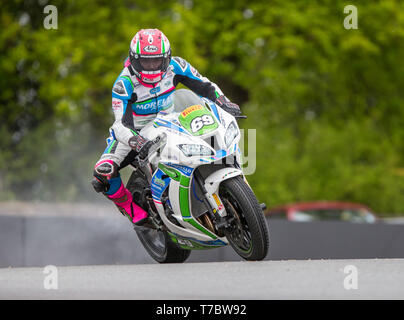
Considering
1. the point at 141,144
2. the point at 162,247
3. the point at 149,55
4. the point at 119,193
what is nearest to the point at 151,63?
the point at 149,55

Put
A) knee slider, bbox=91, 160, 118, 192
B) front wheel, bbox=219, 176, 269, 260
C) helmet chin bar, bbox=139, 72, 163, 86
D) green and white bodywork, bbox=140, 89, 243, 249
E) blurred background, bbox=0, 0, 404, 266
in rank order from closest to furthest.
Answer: front wheel, bbox=219, 176, 269, 260 → green and white bodywork, bbox=140, 89, 243, 249 → helmet chin bar, bbox=139, 72, 163, 86 → knee slider, bbox=91, 160, 118, 192 → blurred background, bbox=0, 0, 404, 266

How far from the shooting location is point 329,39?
20.7 meters

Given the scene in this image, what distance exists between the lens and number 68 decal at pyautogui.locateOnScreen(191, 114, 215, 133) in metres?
6.75

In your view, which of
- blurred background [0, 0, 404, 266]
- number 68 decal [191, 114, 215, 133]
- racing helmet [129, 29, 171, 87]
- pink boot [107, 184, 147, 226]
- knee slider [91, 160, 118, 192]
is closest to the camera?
number 68 decal [191, 114, 215, 133]

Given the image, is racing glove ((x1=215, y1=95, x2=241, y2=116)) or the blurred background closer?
racing glove ((x1=215, y1=95, x2=241, y2=116))

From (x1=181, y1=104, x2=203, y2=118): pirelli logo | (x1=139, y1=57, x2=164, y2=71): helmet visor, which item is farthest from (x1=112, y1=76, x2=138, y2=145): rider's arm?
(x1=181, y1=104, x2=203, y2=118): pirelli logo

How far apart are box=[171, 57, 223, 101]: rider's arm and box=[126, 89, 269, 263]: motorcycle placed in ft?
0.81

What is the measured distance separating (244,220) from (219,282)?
875 millimetres

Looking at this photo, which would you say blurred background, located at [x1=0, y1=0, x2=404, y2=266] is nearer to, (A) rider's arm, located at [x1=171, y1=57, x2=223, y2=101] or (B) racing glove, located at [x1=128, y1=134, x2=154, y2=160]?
(A) rider's arm, located at [x1=171, y1=57, x2=223, y2=101]

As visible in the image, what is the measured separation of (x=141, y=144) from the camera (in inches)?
275

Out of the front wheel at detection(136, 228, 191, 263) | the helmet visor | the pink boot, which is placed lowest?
the front wheel at detection(136, 228, 191, 263)

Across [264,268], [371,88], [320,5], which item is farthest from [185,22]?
[264,268]

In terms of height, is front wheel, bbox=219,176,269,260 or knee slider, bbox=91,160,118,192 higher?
knee slider, bbox=91,160,118,192

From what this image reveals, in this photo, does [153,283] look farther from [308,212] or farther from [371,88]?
[371,88]
